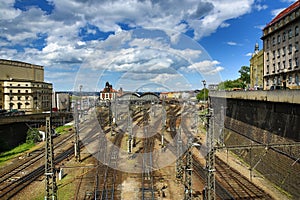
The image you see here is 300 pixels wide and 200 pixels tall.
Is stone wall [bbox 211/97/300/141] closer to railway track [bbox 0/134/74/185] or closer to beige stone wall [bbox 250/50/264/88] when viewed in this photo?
beige stone wall [bbox 250/50/264/88]

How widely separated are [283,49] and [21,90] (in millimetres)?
39864

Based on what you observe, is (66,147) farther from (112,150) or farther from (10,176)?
(10,176)

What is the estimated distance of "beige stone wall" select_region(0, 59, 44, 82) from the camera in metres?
43.9

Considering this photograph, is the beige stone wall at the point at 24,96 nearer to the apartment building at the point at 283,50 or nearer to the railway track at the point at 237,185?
the railway track at the point at 237,185

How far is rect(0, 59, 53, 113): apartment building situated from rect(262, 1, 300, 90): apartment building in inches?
1488

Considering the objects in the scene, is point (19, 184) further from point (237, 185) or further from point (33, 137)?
point (33, 137)

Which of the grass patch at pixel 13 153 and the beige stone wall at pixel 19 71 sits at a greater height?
the beige stone wall at pixel 19 71

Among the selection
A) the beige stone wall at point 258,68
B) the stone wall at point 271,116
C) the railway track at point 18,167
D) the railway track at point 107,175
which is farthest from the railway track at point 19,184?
the beige stone wall at point 258,68

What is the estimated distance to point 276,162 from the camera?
16594 millimetres

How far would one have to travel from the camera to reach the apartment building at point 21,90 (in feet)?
130

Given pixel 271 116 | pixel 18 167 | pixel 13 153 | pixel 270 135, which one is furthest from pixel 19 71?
pixel 270 135

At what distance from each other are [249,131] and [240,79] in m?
55.3

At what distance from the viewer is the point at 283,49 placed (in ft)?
100.0

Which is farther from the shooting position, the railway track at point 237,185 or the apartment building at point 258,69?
the apartment building at point 258,69
